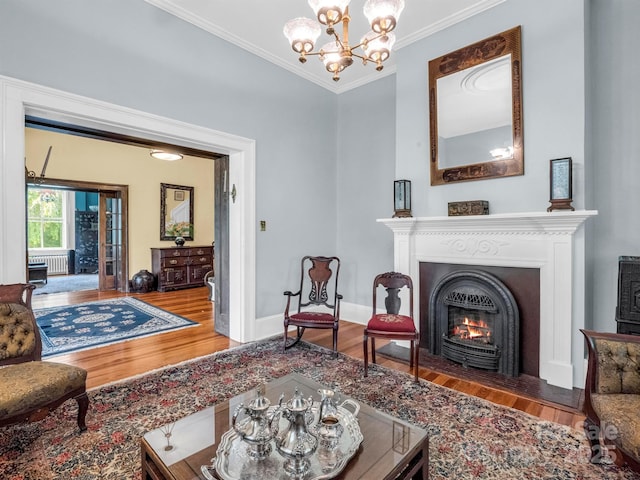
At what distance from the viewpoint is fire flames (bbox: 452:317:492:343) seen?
3049 mm

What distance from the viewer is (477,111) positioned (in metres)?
3.14

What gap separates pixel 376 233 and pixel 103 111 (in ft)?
10.6

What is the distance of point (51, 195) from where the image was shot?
9.75 meters

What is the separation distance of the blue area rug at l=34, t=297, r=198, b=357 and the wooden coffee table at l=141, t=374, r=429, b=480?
2.83m

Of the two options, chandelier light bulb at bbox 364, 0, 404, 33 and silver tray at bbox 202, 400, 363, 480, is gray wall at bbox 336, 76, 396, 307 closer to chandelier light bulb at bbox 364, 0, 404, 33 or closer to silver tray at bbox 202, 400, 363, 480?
chandelier light bulb at bbox 364, 0, 404, 33

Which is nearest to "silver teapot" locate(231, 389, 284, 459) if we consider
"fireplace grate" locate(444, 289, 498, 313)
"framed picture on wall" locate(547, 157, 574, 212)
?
"fireplace grate" locate(444, 289, 498, 313)

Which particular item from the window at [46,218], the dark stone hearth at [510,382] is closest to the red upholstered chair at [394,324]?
the dark stone hearth at [510,382]

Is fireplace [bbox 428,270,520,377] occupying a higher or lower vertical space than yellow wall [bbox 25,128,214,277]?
lower

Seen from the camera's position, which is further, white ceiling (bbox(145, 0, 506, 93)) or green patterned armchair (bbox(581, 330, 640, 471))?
white ceiling (bbox(145, 0, 506, 93))

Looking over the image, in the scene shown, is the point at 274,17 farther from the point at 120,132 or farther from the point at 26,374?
the point at 26,374

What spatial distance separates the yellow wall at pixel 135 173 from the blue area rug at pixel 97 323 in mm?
1885

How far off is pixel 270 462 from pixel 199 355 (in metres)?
2.37

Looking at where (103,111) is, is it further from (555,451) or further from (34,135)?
(34,135)

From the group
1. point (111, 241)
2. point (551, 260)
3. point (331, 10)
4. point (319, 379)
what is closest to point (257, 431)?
point (319, 379)
